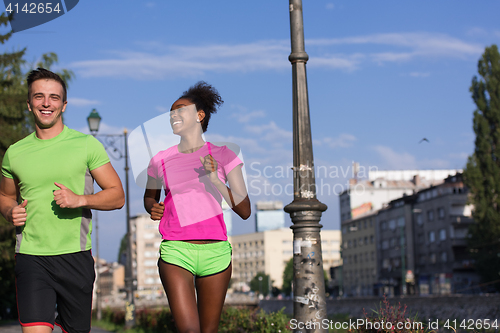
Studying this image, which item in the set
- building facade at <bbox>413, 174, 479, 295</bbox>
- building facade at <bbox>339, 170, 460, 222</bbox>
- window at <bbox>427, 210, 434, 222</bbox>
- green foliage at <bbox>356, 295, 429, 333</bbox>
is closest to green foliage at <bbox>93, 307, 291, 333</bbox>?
green foliage at <bbox>356, 295, 429, 333</bbox>

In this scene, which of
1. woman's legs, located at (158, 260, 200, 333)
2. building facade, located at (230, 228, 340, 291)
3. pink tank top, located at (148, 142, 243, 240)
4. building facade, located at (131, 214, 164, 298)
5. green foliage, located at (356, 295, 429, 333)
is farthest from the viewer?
building facade, located at (131, 214, 164, 298)

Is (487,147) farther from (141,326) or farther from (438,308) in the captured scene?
(141,326)

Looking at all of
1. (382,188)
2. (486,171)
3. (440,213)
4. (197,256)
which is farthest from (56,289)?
(382,188)

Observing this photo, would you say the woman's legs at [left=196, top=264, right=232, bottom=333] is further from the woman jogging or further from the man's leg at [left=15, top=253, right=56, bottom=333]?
the man's leg at [left=15, top=253, right=56, bottom=333]

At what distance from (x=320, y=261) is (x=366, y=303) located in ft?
113

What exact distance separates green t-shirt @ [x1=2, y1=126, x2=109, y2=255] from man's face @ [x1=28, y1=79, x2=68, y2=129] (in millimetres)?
127

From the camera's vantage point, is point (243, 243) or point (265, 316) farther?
point (243, 243)

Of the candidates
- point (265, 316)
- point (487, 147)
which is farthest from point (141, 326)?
point (487, 147)

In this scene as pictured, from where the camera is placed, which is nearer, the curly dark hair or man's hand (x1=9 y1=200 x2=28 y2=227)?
man's hand (x1=9 y1=200 x2=28 y2=227)

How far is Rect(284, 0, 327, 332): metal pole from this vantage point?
684 centimetres

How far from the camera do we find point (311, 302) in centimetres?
680

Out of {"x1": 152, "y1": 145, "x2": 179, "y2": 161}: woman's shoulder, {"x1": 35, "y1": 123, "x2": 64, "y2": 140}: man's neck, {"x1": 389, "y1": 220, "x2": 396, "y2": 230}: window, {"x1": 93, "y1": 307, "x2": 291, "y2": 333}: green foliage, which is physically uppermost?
{"x1": 389, "y1": 220, "x2": 396, "y2": 230}: window

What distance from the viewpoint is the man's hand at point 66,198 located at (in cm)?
361

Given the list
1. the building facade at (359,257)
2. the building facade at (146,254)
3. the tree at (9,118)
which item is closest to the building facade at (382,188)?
the building facade at (359,257)
